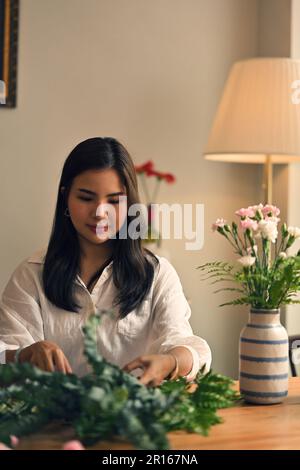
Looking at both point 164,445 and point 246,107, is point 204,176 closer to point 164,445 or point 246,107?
point 246,107

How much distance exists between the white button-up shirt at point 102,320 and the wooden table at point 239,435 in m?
0.32

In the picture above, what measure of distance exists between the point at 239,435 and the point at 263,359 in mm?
297

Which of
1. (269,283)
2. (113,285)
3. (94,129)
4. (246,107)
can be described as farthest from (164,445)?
(94,129)

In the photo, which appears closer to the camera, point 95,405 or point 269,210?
point 95,405

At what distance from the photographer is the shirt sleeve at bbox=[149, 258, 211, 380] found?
1.84 meters

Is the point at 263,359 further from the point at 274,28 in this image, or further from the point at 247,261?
the point at 274,28

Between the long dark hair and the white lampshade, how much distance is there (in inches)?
45.3

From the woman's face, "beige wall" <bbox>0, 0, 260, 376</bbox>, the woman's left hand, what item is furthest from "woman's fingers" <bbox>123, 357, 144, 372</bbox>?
"beige wall" <bbox>0, 0, 260, 376</bbox>

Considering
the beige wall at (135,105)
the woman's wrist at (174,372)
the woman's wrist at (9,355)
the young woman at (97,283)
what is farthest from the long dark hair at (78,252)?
the beige wall at (135,105)

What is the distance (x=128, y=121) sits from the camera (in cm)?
347

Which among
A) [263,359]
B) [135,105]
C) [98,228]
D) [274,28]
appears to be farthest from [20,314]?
[274,28]

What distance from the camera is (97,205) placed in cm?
190

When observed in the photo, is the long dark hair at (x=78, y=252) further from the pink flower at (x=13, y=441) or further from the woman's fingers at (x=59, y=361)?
the pink flower at (x=13, y=441)
